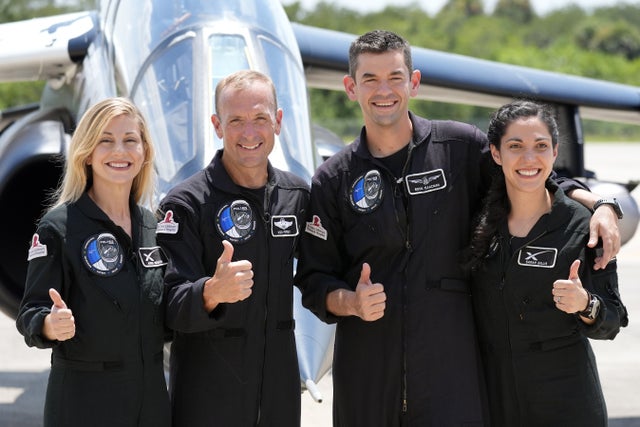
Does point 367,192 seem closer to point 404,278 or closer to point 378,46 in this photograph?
point 404,278

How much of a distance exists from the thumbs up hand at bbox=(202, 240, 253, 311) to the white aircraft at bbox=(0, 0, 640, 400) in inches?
40.2

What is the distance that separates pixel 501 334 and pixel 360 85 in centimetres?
126

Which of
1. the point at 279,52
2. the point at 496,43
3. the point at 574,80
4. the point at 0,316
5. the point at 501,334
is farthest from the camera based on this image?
the point at 496,43

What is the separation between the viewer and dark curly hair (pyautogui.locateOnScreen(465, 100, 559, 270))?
4.05m

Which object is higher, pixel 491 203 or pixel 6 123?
pixel 6 123

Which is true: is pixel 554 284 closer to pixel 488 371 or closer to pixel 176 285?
pixel 488 371

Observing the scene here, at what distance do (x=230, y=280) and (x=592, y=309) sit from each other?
1.51 metres

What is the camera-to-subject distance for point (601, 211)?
13.6ft

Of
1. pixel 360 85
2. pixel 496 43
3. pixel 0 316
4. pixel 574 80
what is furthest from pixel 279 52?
pixel 496 43

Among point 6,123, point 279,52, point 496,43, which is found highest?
point 496,43

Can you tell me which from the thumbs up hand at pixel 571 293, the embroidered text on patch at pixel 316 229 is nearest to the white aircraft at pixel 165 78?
the embroidered text on patch at pixel 316 229

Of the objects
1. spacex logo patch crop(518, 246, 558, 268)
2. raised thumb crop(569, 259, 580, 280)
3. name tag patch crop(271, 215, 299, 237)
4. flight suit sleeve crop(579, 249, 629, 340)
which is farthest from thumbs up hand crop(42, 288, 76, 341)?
flight suit sleeve crop(579, 249, 629, 340)

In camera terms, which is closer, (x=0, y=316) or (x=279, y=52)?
(x=279, y=52)

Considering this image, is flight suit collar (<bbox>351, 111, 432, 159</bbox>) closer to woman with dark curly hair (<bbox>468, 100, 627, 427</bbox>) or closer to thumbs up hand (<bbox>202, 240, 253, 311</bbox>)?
woman with dark curly hair (<bbox>468, 100, 627, 427</bbox>)
